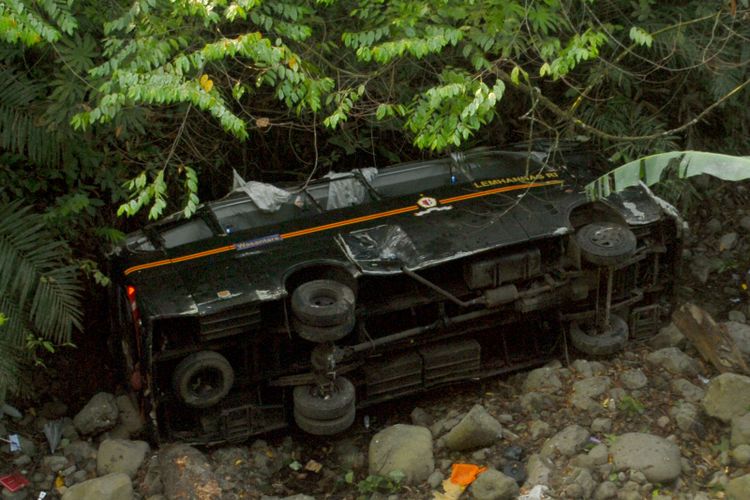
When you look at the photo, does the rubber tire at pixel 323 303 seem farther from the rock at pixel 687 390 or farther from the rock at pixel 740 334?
the rock at pixel 740 334

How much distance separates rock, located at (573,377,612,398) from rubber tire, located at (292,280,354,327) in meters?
1.82

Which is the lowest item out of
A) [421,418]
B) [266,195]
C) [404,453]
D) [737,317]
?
[737,317]

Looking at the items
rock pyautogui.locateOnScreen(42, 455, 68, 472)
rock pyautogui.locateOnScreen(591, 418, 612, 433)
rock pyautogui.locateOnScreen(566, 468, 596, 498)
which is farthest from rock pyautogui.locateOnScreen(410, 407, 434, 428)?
rock pyautogui.locateOnScreen(42, 455, 68, 472)

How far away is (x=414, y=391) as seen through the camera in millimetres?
6758

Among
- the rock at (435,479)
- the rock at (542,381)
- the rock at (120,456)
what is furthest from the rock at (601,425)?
the rock at (120,456)

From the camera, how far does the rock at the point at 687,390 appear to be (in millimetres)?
6504

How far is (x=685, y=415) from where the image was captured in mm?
6203

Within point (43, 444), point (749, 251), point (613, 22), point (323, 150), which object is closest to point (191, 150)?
point (323, 150)

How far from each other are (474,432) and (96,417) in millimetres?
2633

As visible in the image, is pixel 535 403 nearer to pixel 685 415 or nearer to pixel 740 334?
pixel 685 415

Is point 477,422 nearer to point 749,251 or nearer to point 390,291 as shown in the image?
point 390,291

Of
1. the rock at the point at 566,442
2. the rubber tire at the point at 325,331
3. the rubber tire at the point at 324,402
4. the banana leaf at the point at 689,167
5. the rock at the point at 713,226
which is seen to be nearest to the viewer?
the banana leaf at the point at 689,167

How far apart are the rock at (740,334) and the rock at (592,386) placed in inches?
49.2

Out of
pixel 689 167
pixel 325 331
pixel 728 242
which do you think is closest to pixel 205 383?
pixel 325 331
